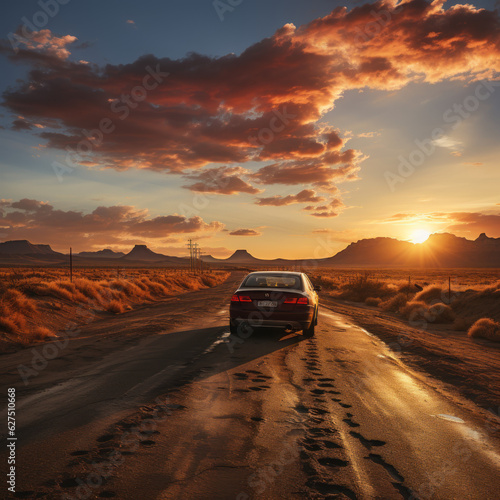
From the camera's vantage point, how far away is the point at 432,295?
2383 centimetres

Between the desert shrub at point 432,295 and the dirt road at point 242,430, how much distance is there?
54.6ft

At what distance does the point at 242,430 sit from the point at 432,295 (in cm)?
2220

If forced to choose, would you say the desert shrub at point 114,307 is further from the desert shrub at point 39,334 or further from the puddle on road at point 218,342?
the puddle on road at point 218,342

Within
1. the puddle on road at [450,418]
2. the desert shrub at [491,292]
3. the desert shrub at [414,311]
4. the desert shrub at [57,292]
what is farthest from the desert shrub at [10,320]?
the desert shrub at [491,292]

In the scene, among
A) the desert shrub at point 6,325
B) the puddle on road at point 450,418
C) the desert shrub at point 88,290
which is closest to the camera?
the puddle on road at point 450,418

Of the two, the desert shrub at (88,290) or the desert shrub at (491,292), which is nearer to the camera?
the desert shrub at (491,292)

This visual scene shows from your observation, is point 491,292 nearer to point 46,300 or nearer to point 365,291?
point 365,291

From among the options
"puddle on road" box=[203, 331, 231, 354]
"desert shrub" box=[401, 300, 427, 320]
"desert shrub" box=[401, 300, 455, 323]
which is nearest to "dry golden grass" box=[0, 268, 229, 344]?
"puddle on road" box=[203, 331, 231, 354]

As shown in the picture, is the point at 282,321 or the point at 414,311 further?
the point at 414,311

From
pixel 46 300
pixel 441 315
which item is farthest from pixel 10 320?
pixel 441 315

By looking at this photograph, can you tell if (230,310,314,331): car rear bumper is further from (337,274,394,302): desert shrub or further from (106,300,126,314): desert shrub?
(337,274,394,302): desert shrub

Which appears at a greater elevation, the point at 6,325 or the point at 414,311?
the point at 6,325

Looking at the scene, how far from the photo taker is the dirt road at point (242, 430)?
3.21 m

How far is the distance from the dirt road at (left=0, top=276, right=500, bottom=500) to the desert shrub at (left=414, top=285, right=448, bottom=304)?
1664 centimetres
